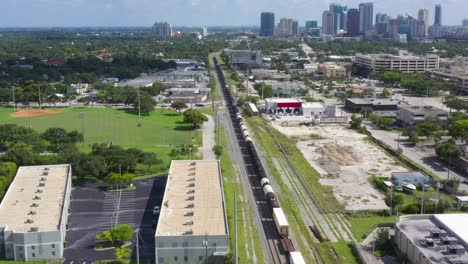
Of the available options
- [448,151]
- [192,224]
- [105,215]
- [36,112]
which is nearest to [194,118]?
[36,112]

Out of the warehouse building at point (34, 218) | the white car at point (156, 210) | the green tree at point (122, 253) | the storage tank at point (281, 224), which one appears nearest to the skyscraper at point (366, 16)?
the white car at point (156, 210)

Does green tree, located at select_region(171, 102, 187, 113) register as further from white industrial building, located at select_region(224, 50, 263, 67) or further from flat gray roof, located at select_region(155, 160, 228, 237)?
white industrial building, located at select_region(224, 50, 263, 67)

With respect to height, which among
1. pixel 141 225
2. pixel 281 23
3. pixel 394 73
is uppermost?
pixel 281 23

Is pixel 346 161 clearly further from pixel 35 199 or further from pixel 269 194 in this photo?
pixel 35 199

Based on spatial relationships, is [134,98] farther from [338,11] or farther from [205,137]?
[338,11]

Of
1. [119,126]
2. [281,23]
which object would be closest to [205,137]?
[119,126]

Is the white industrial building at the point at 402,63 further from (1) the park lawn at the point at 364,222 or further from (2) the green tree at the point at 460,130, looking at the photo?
(1) the park lawn at the point at 364,222
